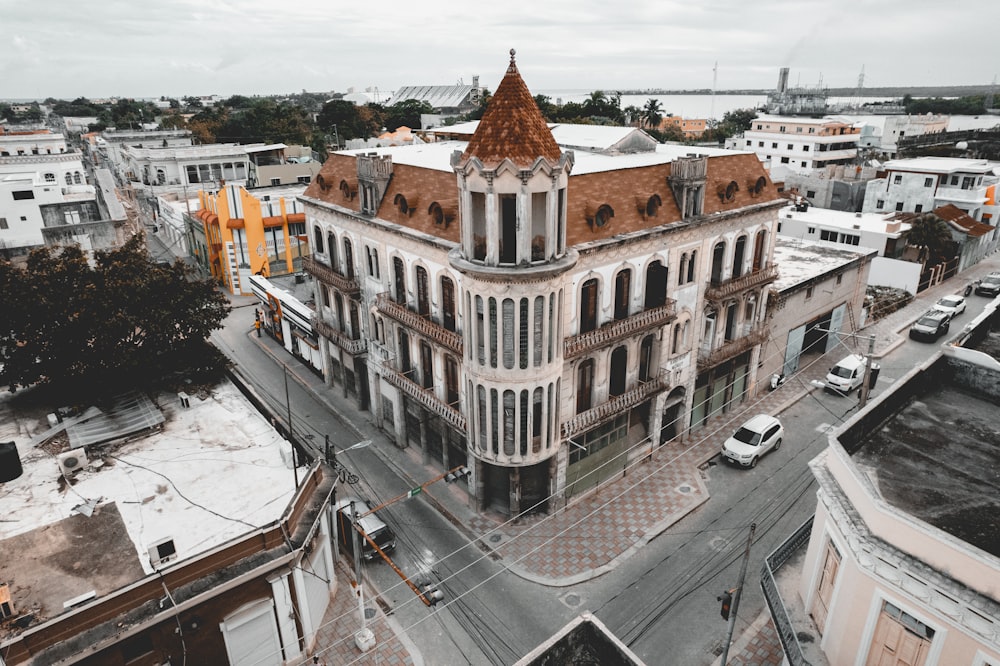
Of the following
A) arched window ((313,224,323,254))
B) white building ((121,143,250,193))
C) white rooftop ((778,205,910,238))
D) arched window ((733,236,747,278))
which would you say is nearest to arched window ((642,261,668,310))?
arched window ((733,236,747,278))

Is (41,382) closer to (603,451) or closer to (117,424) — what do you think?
(117,424)

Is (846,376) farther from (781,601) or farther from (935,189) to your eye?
(935,189)

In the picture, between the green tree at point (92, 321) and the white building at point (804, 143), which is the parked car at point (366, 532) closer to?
the green tree at point (92, 321)

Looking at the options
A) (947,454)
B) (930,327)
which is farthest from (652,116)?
(947,454)

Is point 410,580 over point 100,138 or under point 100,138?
under

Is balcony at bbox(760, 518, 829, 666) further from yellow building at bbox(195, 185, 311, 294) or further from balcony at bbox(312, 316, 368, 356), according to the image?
yellow building at bbox(195, 185, 311, 294)

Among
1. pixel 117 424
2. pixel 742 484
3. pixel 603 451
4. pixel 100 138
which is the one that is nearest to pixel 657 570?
pixel 603 451

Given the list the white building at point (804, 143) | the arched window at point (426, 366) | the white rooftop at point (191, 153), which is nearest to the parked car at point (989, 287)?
the white building at point (804, 143)
